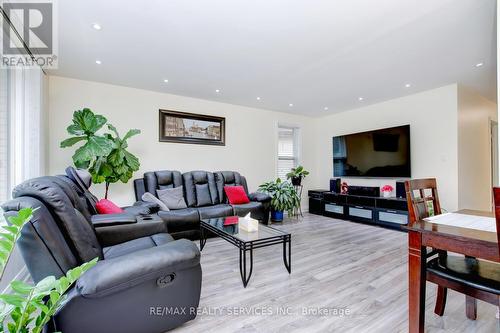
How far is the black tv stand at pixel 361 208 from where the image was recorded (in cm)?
414

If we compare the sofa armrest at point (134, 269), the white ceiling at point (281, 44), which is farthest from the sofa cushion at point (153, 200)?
the sofa armrest at point (134, 269)

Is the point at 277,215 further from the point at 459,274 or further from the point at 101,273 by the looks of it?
the point at 101,273

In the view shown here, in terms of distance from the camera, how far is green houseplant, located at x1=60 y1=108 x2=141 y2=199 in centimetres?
316

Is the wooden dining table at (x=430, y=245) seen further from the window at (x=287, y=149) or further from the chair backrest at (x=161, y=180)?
the window at (x=287, y=149)

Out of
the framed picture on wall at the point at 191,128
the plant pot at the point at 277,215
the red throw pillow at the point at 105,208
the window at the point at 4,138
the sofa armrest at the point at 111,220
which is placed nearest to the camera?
the sofa armrest at the point at 111,220

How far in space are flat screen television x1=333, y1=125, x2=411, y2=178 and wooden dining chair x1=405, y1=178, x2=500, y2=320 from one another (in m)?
2.94

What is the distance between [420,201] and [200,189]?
3340 mm

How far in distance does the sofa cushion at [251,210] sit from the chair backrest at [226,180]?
1.77 feet

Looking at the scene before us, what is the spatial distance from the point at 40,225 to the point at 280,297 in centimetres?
175

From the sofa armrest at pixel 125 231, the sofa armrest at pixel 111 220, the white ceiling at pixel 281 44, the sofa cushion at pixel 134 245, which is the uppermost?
the white ceiling at pixel 281 44

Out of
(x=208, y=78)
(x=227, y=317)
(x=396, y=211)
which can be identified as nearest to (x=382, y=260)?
(x=396, y=211)

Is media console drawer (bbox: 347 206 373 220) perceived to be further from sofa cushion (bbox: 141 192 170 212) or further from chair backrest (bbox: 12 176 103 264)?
chair backrest (bbox: 12 176 103 264)

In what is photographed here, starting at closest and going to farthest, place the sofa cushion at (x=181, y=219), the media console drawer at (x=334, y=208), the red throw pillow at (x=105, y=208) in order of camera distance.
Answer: the red throw pillow at (x=105, y=208) < the sofa cushion at (x=181, y=219) < the media console drawer at (x=334, y=208)

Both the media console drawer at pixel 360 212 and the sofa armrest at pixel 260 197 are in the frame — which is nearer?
the sofa armrest at pixel 260 197
